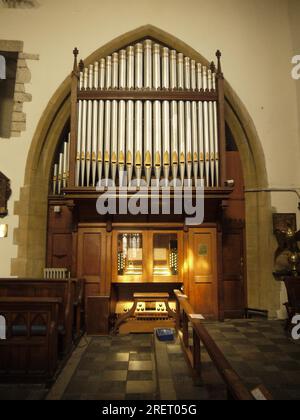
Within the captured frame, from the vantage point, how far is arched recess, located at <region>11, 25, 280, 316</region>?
22.1 ft

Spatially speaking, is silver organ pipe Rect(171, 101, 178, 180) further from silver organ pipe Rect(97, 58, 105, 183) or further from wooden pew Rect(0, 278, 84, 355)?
wooden pew Rect(0, 278, 84, 355)

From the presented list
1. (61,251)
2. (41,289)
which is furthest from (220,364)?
(61,251)

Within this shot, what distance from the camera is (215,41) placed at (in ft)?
24.1

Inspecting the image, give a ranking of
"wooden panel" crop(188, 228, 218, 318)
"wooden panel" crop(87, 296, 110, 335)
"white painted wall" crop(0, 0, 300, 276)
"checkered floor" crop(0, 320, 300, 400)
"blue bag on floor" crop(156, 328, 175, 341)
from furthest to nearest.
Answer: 1. "white painted wall" crop(0, 0, 300, 276)
2. "wooden panel" crop(188, 228, 218, 318)
3. "wooden panel" crop(87, 296, 110, 335)
4. "blue bag on floor" crop(156, 328, 175, 341)
5. "checkered floor" crop(0, 320, 300, 400)

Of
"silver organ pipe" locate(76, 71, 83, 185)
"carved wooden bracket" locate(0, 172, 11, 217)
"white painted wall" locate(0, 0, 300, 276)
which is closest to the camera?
"silver organ pipe" locate(76, 71, 83, 185)

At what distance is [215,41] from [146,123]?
2.65 m

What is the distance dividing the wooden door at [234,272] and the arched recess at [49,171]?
6.5 inches

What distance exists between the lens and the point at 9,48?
7109mm

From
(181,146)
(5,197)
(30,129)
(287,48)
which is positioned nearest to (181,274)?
(181,146)

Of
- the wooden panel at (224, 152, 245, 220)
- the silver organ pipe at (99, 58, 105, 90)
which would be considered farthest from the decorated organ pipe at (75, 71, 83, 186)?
the wooden panel at (224, 152, 245, 220)

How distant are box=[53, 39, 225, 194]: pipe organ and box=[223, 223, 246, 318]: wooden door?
152 centimetres

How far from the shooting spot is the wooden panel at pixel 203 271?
21.0ft

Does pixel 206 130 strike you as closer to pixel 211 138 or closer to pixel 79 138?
pixel 211 138

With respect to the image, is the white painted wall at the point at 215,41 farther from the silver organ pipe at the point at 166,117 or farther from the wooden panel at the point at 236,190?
the silver organ pipe at the point at 166,117
